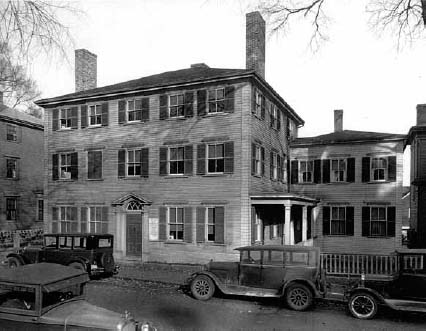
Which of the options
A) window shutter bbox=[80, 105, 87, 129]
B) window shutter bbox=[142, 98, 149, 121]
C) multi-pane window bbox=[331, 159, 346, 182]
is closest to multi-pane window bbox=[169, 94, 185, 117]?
window shutter bbox=[142, 98, 149, 121]

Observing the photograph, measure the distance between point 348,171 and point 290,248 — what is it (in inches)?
589

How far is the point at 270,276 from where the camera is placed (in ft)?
38.4

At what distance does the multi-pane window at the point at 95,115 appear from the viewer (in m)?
23.0

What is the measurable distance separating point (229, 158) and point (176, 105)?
Answer: 4038mm

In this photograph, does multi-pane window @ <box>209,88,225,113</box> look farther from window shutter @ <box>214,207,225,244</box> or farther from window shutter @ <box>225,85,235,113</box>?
window shutter @ <box>214,207,225,244</box>

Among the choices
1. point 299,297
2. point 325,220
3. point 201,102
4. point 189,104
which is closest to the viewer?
point 299,297

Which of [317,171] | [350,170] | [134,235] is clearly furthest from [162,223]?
[350,170]

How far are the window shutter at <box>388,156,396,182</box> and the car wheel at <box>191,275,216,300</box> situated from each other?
15687 millimetres

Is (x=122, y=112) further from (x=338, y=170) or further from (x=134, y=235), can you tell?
(x=338, y=170)

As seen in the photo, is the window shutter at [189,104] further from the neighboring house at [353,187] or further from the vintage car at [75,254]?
the neighboring house at [353,187]

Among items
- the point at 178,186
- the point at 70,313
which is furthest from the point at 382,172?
the point at 70,313

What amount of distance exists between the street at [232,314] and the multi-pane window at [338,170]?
48.4 ft

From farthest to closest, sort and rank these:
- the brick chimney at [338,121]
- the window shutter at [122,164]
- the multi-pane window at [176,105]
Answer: the brick chimney at [338,121] < the window shutter at [122,164] < the multi-pane window at [176,105]

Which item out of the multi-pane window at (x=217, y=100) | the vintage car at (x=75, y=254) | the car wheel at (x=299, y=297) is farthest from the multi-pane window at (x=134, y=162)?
the car wheel at (x=299, y=297)
